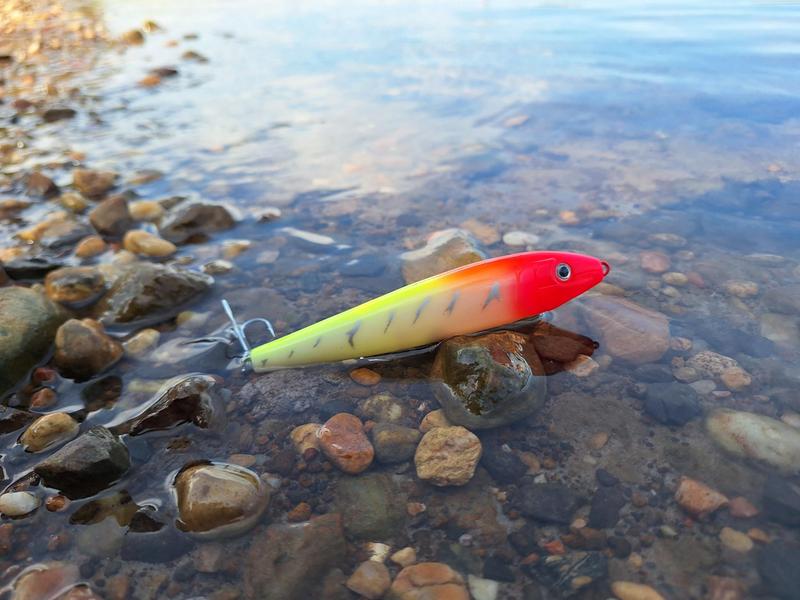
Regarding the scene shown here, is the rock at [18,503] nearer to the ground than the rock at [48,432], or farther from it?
nearer to the ground

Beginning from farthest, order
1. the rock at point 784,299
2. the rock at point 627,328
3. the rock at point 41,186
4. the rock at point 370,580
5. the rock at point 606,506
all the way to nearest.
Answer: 1. the rock at point 41,186
2. the rock at point 784,299
3. the rock at point 627,328
4. the rock at point 606,506
5. the rock at point 370,580

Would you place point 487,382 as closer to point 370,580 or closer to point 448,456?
point 448,456

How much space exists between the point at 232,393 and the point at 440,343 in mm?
1247

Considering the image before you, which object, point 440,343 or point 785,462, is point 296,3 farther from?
point 785,462

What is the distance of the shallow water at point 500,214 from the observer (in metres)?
2.35

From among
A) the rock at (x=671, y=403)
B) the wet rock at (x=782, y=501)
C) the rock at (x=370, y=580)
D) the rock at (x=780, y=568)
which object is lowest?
the rock at (x=370, y=580)

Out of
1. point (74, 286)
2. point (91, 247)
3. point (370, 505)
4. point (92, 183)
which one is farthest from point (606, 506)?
point (92, 183)

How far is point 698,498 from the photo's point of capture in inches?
92.4

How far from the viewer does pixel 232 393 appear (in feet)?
10.1

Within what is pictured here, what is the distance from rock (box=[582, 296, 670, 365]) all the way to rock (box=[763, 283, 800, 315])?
0.76 m

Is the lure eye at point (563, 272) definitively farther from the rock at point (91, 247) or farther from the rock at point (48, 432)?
the rock at point (91, 247)

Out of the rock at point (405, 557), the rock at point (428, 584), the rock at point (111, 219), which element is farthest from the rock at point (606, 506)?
the rock at point (111, 219)

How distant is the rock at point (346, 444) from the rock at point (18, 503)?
1319mm

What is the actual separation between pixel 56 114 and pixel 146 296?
6.51 meters
